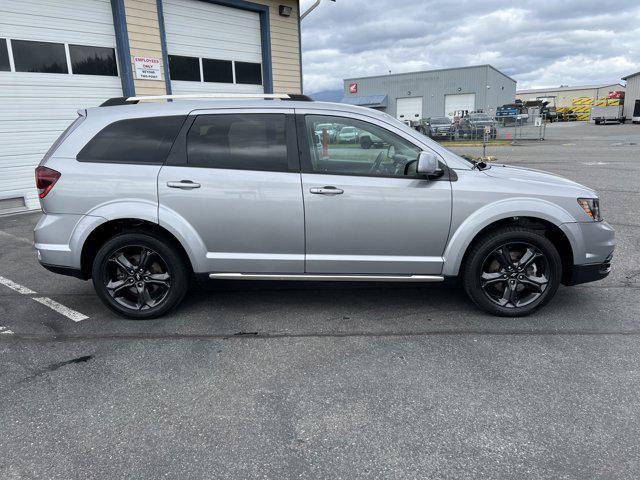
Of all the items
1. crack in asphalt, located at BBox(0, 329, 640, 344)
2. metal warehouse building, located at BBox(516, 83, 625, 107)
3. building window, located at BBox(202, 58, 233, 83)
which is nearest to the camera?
crack in asphalt, located at BBox(0, 329, 640, 344)

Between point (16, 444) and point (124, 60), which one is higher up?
point (124, 60)

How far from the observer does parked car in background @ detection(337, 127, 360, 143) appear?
4.14m

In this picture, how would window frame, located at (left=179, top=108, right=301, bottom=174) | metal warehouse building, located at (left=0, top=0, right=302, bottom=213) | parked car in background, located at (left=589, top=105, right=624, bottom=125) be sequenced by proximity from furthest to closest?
parked car in background, located at (left=589, top=105, right=624, bottom=125) < metal warehouse building, located at (left=0, top=0, right=302, bottom=213) < window frame, located at (left=179, top=108, right=301, bottom=174)

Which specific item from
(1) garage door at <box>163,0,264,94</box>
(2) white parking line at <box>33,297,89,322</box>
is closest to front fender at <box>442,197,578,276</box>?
(2) white parking line at <box>33,297,89,322</box>

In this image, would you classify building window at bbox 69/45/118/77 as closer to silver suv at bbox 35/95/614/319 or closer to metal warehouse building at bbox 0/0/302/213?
metal warehouse building at bbox 0/0/302/213

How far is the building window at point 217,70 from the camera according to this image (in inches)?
451

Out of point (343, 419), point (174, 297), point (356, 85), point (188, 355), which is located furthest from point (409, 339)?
point (356, 85)

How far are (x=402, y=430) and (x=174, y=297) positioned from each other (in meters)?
2.37

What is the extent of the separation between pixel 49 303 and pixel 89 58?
21.9 ft

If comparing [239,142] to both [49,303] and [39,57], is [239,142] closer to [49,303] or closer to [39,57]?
[49,303]

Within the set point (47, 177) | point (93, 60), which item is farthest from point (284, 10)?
point (47, 177)

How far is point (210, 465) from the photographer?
2.49 m

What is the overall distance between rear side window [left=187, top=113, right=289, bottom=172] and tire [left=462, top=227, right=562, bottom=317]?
5.90 ft

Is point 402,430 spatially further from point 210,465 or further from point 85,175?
point 85,175
